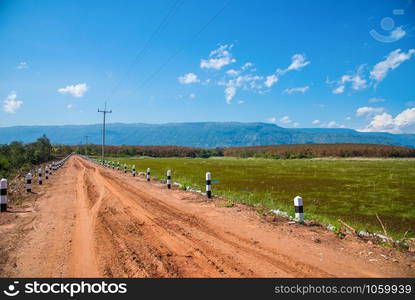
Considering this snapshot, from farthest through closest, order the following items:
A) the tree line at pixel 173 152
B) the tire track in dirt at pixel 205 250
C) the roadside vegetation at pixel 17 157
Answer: the tree line at pixel 173 152
the roadside vegetation at pixel 17 157
the tire track in dirt at pixel 205 250

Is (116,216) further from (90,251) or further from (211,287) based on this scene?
(211,287)

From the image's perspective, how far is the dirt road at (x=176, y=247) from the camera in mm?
4031

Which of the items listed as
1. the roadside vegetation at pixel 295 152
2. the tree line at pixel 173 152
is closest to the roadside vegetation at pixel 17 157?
the tree line at pixel 173 152

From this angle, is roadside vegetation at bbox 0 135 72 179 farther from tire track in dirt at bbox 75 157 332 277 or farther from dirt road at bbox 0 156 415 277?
tire track in dirt at bbox 75 157 332 277

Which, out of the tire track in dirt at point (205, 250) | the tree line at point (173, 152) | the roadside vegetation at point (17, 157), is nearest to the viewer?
the tire track in dirt at point (205, 250)

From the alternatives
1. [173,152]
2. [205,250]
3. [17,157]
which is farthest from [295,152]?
[205,250]

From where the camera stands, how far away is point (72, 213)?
26.3ft

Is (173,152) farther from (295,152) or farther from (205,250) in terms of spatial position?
(205,250)

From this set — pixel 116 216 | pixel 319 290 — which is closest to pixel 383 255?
pixel 319 290

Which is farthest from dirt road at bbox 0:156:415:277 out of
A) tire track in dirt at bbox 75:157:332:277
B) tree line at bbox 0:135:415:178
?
tree line at bbox 0:135:415:178

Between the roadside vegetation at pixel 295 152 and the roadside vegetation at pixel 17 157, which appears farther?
the roadside vegetation at pixel 295 152

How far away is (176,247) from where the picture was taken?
5.02 metres

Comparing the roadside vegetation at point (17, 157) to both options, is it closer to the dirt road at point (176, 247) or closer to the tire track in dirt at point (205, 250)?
the dirt road at point (176, 247)

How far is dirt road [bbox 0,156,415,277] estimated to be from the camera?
4031 mm
